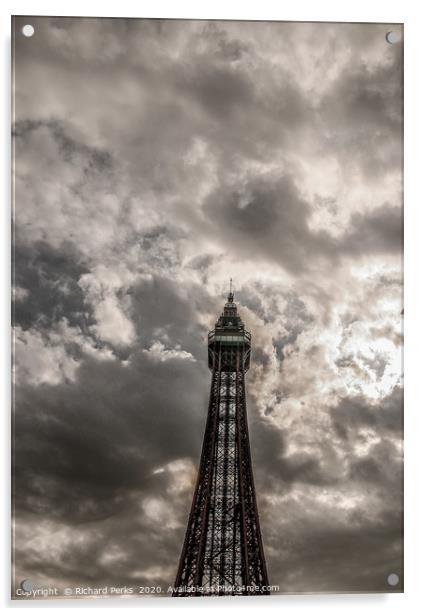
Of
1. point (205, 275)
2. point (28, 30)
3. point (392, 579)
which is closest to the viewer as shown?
point (392, 579)

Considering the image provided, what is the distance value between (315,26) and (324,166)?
2087mm

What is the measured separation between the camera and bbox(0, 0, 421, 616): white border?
8.86 meters

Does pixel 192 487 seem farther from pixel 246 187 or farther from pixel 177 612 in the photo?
pixel 246 187

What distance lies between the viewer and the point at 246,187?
9.72m

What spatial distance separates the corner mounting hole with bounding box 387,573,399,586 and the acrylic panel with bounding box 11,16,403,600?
0.06ft

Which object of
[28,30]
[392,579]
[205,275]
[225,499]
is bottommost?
[392,579]

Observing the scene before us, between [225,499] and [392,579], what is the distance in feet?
22.3

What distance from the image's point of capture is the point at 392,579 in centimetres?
916

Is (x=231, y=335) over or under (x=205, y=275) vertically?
under

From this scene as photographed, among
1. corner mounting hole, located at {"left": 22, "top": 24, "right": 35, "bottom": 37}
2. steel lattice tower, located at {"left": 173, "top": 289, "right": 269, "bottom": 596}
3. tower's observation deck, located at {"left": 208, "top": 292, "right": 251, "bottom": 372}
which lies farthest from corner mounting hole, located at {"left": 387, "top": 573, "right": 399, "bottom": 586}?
corner mounting hole, located at {"left": 22, "top": 24, "right": 35, "bottom": 37}

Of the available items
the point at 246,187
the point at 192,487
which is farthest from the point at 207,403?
the point at 246,187

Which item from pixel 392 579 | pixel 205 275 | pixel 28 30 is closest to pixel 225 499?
pixel 392 579
